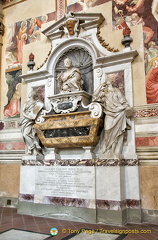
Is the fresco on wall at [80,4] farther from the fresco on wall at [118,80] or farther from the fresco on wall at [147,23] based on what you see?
the fresco on wall at [118,80]

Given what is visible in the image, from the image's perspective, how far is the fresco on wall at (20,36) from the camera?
730cm

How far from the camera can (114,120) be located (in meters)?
5.02

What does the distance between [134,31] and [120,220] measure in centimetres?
430

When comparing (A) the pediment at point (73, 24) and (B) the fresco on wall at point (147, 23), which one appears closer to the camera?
(B) the fresco on wall at point (147, 23)

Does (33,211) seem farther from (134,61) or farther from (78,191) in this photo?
(134,61)

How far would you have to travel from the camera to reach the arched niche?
616cm

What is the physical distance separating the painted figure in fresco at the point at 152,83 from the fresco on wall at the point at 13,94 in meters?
3.88

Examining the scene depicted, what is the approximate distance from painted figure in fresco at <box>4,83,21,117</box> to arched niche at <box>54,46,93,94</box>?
1444mm

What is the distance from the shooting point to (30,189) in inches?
228

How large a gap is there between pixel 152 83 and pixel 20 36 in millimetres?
4670

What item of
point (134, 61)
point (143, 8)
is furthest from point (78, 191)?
point (143, 8)

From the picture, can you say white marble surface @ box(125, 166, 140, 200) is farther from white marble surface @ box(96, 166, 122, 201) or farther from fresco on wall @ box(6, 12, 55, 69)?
fresco on wall @ box(6, 12, 55, 69)

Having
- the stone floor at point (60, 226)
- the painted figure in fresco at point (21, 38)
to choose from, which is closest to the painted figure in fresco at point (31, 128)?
the stone floor at point (60, 226)

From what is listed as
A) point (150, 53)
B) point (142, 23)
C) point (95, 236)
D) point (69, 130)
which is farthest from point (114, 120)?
point (142, 23)
